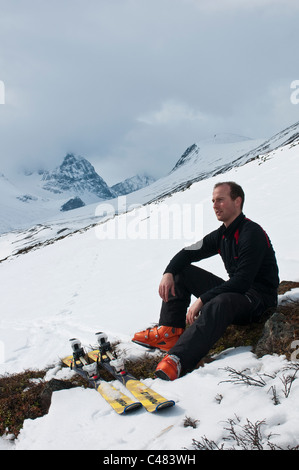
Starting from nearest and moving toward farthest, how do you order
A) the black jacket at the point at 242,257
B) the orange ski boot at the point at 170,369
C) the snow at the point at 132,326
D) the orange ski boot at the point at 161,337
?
the snow at the point at 132,326, the orange ski boot at the point at 170,369, the black jacket at the point at 242,257, the orange ski boot at the point at 161,337

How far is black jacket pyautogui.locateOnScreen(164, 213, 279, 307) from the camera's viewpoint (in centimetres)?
459

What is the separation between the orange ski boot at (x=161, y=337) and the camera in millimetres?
5418

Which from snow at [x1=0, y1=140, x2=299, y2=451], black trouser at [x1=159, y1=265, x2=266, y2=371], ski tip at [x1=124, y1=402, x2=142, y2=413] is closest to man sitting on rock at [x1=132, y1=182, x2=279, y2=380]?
black trouser at [x1=159, y1=265, x2=266, y2=371]

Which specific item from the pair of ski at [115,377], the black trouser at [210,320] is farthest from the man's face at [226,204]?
the pair of ski at [115,377]

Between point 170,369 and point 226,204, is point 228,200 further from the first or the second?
point 170,369

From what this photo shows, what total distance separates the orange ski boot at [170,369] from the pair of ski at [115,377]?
0.82 ft

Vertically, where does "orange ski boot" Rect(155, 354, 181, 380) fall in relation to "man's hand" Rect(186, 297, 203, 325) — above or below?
below

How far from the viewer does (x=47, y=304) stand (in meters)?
14.1

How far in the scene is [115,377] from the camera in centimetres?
479

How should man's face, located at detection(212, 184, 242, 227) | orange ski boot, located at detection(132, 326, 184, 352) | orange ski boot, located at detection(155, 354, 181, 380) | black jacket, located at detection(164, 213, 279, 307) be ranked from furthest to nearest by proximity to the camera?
orange ski boot, located at detection(132, 326, 184, 352) → man's face, located at detection(212, 184, 242, 227) → black jacket, located at detection(164, 213, 279, 307) → orange ski boot, located at detection(155, 354, 181, 380)

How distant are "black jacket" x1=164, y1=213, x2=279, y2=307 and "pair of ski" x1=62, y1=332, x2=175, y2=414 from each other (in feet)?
5.03

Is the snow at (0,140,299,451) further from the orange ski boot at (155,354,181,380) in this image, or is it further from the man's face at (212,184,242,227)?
the man's face at (212,184,242,227)

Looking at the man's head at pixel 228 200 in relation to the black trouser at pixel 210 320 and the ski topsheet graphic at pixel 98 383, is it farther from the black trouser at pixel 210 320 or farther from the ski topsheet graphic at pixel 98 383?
the ski topsheet graphic at pixel 98 383
